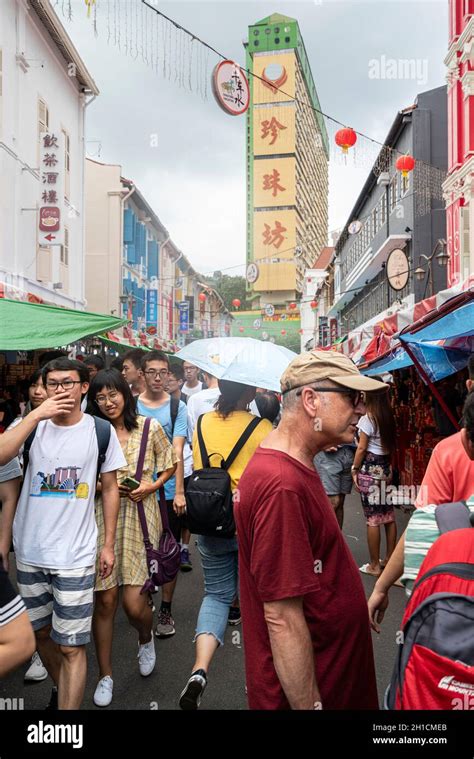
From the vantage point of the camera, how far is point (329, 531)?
72.3 inches

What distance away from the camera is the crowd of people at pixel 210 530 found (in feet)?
5.64

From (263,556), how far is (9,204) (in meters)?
14.7

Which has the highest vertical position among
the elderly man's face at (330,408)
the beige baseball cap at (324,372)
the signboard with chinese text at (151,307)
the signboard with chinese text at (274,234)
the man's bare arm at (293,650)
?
the signboard with chinese text at (274,234)

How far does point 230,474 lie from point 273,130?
55.2 ft

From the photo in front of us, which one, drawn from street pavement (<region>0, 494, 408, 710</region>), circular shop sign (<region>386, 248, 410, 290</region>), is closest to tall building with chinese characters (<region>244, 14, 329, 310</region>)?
circular shop sign (<region>386, 248, 410, 290</region>)

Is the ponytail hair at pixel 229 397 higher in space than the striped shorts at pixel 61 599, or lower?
higher

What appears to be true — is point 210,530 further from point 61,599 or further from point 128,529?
point 61,599

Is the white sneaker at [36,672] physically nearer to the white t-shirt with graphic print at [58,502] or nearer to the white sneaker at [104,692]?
the white sneaker at [104,692]

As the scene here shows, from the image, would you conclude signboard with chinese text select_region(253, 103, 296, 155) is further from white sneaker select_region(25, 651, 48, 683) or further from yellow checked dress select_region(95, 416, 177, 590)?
white sneaker select_region(25, 651, 48, 683)

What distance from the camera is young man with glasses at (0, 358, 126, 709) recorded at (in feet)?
9.41

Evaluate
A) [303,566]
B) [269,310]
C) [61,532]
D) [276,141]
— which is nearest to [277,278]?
[269,310]

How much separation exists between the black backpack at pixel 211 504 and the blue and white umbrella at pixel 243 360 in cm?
66

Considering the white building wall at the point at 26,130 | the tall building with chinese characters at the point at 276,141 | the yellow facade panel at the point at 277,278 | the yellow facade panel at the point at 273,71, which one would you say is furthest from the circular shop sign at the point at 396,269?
the yellow facade panel at the point at 277,278

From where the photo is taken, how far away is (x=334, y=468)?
606 centimetres
